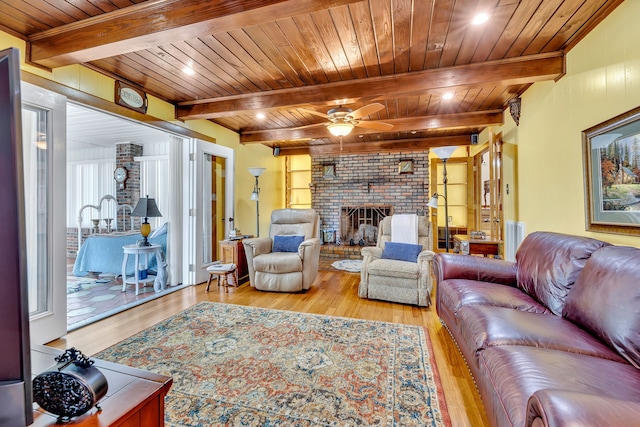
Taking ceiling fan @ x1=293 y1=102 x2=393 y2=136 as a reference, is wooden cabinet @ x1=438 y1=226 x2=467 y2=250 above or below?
below

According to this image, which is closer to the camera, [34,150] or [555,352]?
[555,352]

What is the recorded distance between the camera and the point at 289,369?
1859 millimetres

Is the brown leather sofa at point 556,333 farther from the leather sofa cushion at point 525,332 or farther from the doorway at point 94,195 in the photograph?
the doorway at point 94,195

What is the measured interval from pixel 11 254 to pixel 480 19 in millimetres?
2688

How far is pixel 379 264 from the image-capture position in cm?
320

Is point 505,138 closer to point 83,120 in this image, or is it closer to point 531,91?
point 531,91

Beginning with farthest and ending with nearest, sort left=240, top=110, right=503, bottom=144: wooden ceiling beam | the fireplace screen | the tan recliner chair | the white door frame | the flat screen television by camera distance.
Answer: the fireplace screen < left=240, top=110, right=503, bottom=144: wooden ceiling beam < the white door frame < the tan recliner chair < the flat screen television

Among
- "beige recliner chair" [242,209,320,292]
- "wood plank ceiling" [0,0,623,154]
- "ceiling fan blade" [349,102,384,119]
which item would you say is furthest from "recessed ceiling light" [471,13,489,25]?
"beige recliner chair" [242,209,320,292]

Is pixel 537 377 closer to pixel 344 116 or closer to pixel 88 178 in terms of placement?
pixel 344 116

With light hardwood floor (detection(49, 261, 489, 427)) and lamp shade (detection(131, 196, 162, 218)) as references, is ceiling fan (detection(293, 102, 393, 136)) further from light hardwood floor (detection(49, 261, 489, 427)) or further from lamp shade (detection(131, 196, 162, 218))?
lamp shade (detection(131, 196, 162, 218))

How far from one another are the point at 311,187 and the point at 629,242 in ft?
17.5

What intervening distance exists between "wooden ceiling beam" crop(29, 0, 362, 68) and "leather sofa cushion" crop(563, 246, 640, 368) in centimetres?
192

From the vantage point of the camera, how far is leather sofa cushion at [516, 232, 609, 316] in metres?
1.73

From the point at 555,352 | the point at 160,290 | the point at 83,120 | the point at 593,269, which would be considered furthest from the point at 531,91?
the point at 83,120
